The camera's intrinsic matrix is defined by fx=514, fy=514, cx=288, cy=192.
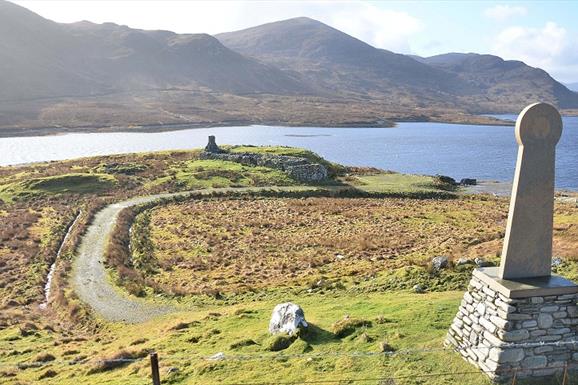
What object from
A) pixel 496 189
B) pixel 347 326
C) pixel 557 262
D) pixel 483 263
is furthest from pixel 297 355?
pixel 496 189

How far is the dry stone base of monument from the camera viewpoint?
1263 centimetres

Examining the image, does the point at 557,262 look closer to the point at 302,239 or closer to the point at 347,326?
the point at 347,326

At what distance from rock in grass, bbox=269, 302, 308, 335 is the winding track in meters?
9.81

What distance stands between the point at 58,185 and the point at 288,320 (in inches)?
2235

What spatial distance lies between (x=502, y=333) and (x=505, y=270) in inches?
66.8

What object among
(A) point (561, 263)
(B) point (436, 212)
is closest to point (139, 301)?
(A) point (561, 263)

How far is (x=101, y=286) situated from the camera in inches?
1238

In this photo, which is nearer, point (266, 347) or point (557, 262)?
point (266, 347)

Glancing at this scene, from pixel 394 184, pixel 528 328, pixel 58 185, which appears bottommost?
pixel 394 184

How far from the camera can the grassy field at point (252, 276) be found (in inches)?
639

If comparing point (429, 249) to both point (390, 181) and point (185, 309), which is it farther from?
point (390, 181)

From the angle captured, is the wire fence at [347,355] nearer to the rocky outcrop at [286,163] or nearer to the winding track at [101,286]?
the winding track at [101,286]

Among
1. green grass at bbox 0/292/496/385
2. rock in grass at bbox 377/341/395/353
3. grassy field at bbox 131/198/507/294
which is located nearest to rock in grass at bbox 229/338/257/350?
green grass at bbox 0/292/496/385

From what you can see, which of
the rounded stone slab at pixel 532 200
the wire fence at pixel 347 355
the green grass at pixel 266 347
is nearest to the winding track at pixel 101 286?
the green grass at pixel 266 347
